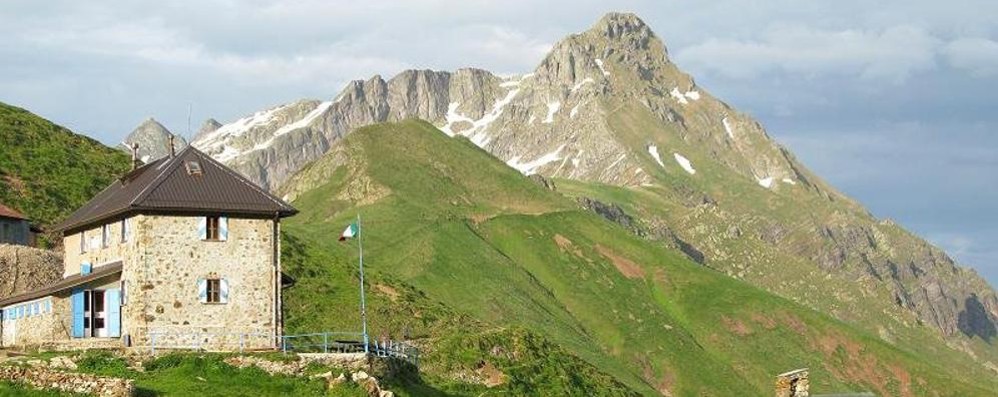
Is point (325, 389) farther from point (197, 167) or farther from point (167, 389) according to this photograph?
point (197, 167)

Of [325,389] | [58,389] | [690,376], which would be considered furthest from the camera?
[690,376]

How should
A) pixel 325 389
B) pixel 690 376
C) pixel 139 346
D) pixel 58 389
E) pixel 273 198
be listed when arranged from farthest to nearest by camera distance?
pixel 690 376 → pixel 273 198 → pixel 139 346 → pixel 325 389 → pixel 58 389

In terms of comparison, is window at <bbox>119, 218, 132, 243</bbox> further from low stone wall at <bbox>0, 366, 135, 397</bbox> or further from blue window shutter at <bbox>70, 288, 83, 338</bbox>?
low stone wall at <bbox>0, 366, 135, 397</bbox>

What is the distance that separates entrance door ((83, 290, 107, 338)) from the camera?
71.3 m

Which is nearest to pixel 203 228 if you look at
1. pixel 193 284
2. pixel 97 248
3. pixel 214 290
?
pixel 193 284

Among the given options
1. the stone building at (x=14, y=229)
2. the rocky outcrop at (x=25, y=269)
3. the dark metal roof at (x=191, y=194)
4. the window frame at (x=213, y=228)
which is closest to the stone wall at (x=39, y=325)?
the dark metal roof at (x=191, y=194)

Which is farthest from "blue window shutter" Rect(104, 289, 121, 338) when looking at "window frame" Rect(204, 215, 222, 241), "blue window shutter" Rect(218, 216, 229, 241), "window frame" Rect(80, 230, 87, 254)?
"window frame" Rect(80, 230, 87, 254)

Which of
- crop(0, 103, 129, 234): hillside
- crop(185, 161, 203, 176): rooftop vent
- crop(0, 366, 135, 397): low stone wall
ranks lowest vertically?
crop(0, 366, 135, 397): low stone wall

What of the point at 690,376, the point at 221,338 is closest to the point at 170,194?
the point at 221,338

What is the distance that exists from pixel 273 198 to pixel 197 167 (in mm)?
4405

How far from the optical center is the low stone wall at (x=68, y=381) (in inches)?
2194

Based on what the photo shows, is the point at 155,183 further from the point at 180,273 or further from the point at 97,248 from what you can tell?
the point at 97,248

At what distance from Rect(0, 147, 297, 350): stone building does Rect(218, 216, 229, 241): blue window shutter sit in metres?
0.05

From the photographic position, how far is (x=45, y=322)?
73375 mm
